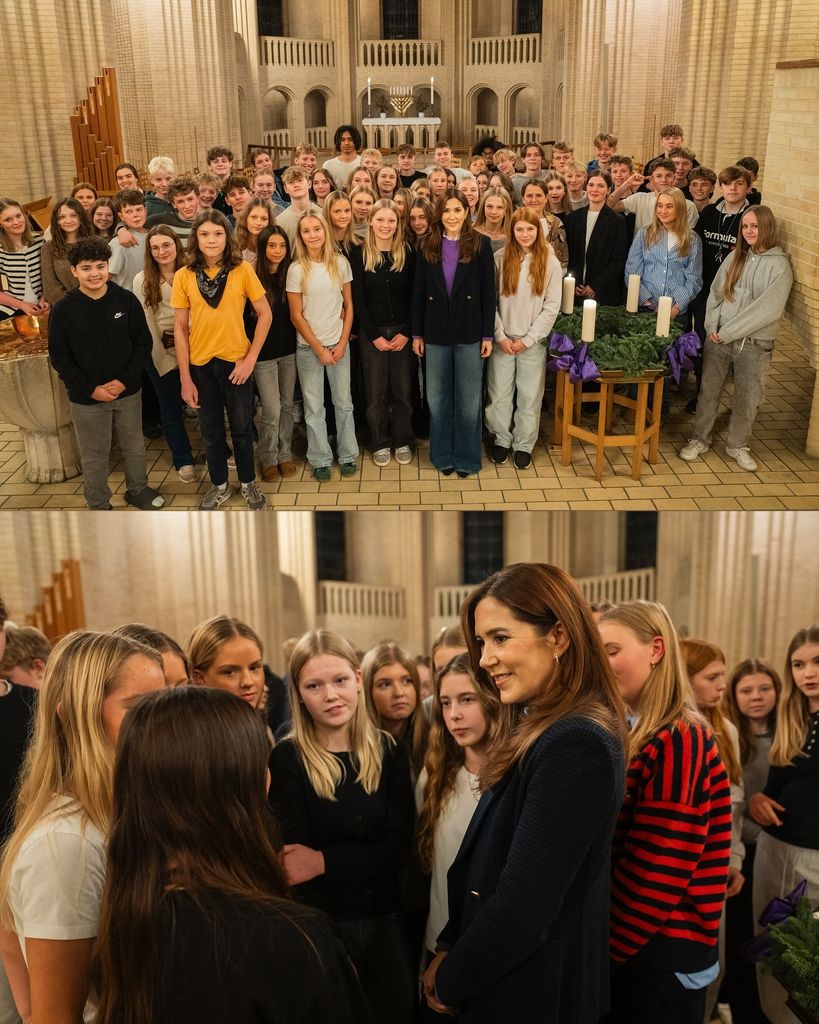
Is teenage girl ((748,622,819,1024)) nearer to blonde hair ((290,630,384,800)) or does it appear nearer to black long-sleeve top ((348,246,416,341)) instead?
blonde hair ((290,630,384,800))

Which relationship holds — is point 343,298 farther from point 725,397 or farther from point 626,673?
point 626,673

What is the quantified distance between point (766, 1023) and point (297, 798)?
70.2 inches

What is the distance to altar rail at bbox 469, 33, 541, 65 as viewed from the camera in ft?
87.0

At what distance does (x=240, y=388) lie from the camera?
5695mm

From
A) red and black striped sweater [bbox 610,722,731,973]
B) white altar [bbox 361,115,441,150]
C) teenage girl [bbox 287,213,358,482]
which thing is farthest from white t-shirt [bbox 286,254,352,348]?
white altar [bbox 361,115,441,150]

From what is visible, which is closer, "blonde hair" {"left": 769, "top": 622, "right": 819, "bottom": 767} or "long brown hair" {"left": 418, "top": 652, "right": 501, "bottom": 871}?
"long brown hair" {"left": 418, "top": 652, "right": 501, "bottom": 871}

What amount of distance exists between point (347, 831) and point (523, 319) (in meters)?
3.90

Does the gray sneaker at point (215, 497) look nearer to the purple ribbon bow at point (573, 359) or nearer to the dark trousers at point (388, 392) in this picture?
the dark trousers at point (388, 392)

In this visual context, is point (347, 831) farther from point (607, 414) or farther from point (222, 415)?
point (607, 414)

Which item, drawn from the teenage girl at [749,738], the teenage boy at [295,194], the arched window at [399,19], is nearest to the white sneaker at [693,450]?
the teenage boy at [295,194]

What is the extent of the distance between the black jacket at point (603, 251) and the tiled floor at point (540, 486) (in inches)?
41.2

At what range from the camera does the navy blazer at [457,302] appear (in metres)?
5.79

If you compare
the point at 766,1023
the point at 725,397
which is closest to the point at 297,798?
the point at 766,1023

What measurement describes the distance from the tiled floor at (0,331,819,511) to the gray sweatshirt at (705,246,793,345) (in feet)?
2.85
